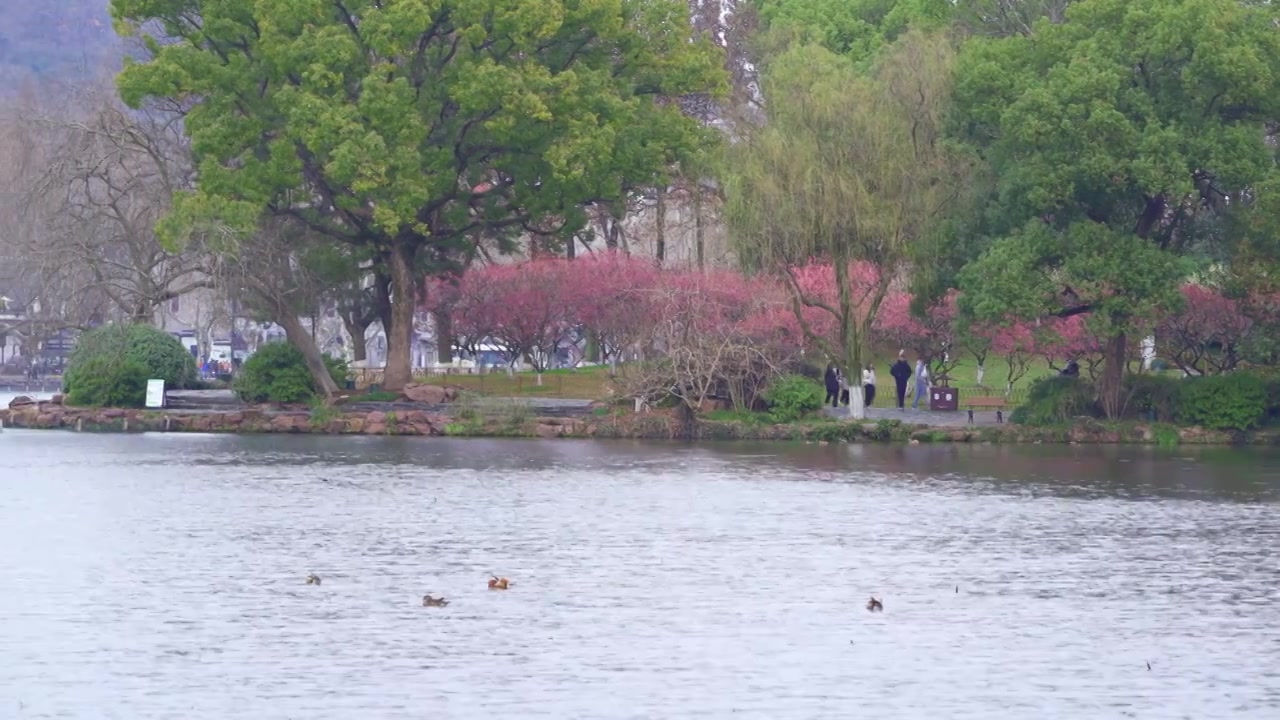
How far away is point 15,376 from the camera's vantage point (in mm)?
98812

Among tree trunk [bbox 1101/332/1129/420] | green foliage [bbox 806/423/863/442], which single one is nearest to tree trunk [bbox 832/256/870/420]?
green foliage [bbox 806/423/863/442]

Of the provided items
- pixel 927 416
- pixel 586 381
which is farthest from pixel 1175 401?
pixel 586 381

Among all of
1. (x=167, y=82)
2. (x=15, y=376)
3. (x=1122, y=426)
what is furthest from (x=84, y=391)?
(x=15, y=376)

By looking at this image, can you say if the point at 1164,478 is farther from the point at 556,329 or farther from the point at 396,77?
the point at 556,329

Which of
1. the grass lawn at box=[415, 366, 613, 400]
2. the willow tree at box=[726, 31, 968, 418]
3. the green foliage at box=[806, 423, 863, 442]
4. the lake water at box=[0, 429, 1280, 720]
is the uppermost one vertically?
the willow tree at box=[726, 31, 968, 418]

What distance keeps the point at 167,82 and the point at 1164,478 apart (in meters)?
28.9

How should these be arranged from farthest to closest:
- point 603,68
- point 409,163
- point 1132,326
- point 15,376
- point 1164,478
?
1. point 15,376
2. point 603,68
3. point 409,163
4. point 1132,326
5. point 1164,478

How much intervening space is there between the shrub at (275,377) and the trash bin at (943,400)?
17718mm

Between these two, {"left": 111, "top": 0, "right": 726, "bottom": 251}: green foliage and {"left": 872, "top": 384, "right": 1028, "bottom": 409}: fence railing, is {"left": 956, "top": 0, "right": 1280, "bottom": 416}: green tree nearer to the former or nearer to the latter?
{"left": 872, "top": 384, "right": 1028, "bottom": 409}: fence railing

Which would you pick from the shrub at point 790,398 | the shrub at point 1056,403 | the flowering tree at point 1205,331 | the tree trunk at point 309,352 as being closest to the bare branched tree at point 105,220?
the tree trunk at point 309,352

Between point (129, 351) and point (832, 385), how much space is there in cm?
1996

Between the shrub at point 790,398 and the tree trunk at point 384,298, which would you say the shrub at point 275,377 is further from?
the shrub at point 790,398

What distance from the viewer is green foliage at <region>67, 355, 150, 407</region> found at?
53.6 m

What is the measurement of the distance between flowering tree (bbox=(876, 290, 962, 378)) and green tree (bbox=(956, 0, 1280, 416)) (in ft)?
22.2
